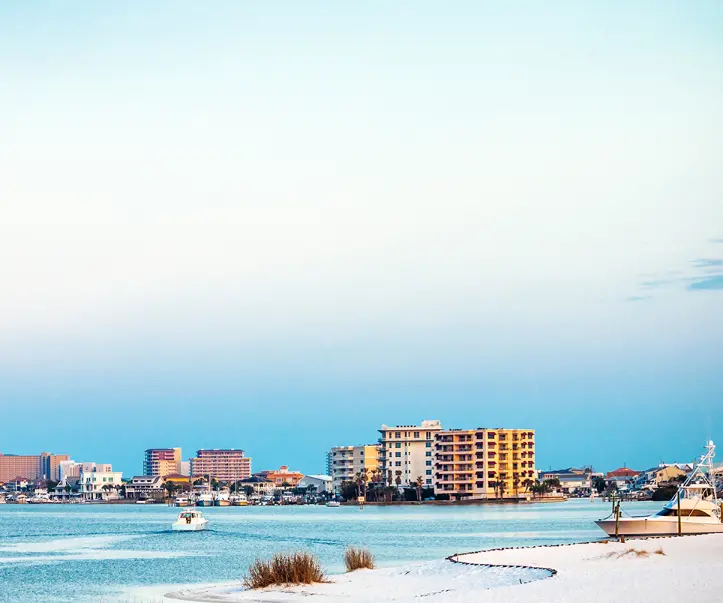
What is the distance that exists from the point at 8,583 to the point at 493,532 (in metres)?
46.7

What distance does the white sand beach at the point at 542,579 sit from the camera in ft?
90.3

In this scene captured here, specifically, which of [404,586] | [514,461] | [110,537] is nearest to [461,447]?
[514,461]

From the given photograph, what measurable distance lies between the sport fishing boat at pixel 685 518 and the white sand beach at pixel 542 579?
50.4 feet

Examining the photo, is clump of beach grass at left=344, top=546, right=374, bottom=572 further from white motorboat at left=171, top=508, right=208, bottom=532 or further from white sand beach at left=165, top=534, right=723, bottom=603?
white motorboat at left=171, top=508, right=208, bottom=532

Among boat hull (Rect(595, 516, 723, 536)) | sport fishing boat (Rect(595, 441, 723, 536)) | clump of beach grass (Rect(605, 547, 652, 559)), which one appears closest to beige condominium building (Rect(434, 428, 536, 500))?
sport fishing boat (Rect(595, 441, 723, 536))

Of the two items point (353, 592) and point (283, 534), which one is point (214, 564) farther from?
point (283, 534)

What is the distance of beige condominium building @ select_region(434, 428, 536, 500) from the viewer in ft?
602

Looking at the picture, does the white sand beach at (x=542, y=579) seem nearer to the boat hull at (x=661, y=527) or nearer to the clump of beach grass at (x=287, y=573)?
the clump of beach grass at (x=287, y=573)

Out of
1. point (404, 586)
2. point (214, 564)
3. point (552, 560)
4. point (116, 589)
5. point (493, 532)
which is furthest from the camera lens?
point (493, 532)

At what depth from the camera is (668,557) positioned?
114 feet

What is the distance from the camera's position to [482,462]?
184 m

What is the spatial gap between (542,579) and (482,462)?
15462 cm

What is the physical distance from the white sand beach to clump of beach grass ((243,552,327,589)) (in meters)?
0.48

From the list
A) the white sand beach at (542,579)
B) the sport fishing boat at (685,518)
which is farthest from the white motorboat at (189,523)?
the white sand beach at (542,579)
